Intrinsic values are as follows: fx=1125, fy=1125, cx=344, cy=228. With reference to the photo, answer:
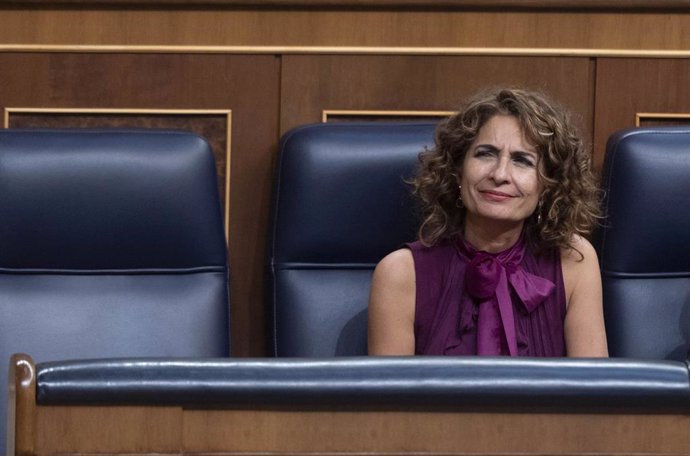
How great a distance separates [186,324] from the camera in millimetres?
1722

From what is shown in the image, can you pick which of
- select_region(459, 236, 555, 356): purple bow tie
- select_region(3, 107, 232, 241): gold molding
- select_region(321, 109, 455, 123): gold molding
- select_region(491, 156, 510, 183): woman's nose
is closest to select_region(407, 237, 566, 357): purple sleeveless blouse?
select_region(459, 236, 555, 356): purple bow tie

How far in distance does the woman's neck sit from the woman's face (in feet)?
0.06

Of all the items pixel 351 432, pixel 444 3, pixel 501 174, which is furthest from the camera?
pixel 444 3

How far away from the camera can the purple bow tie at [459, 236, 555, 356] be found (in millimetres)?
1642

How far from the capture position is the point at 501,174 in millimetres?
1632

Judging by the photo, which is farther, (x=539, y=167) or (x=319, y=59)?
(x=319, y=59)

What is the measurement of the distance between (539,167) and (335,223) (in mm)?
318

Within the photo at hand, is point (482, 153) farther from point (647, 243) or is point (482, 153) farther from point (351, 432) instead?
point (351, 432)

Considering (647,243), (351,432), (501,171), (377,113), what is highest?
(377,113)

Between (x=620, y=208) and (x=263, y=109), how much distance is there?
614 mm

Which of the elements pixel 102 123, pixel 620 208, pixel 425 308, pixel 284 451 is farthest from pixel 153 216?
pixel 284 451

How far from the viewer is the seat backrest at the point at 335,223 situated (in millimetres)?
1701

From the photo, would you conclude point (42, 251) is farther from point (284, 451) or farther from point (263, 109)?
point (284, 451)

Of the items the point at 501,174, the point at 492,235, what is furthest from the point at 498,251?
the point at 501,174
